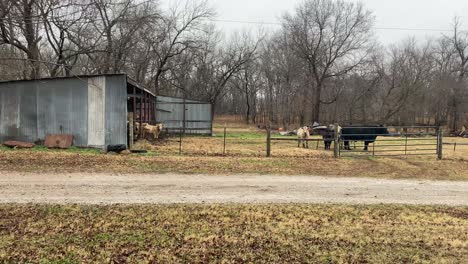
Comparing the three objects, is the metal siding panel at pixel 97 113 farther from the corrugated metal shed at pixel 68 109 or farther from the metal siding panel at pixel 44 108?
the metal siding panel at pixel 44 108

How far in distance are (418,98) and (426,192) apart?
43529 millimetres

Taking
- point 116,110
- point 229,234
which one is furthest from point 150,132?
point 229,234

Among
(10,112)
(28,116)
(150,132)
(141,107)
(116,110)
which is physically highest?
(141,107)

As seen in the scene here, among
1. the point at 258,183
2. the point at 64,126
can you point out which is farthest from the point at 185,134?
the point at 258,183

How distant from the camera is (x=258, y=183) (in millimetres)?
10477

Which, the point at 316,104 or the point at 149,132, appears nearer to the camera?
A: the point at 149,132

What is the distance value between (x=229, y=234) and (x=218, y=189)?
374 cm

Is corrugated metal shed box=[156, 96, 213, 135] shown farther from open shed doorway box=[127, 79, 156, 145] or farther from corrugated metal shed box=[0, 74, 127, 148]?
corrugated metal shed box=[0, 74, 127, 148]

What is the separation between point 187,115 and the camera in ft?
96.2

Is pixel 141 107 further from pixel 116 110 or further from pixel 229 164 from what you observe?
Result: pixel 229 164

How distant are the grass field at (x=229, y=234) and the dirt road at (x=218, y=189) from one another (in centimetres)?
88

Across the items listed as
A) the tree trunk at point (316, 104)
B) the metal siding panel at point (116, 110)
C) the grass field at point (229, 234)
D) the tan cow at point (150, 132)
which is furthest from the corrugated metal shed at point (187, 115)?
the grass field at point (229, 234)

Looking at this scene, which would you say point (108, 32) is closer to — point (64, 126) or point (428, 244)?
point (64, 126)

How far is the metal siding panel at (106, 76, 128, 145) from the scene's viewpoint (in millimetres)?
16047
